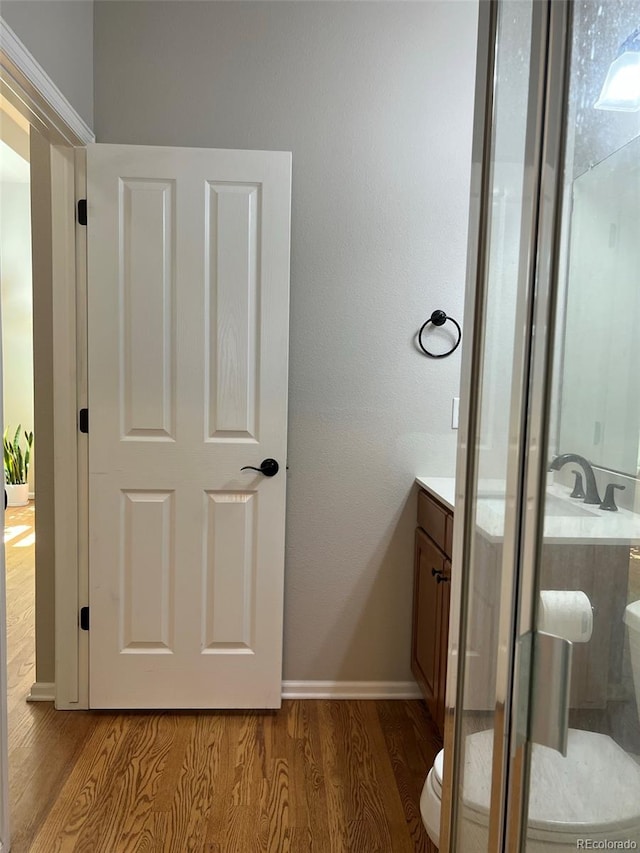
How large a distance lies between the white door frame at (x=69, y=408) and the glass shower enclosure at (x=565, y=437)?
2037mm

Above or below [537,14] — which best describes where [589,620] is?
A: below

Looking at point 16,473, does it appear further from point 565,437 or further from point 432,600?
point 565,437

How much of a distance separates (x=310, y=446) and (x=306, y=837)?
1.37 metres

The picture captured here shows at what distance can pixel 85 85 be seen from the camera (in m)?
2.40

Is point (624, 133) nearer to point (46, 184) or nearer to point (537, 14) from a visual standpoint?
point (537, 14)

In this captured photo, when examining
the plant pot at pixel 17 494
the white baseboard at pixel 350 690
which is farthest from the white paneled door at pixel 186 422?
the plant pot at pixel 17 494

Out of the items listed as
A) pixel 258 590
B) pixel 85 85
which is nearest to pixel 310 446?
pixel 258 590

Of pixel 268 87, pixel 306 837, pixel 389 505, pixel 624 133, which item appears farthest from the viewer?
pixel 389 505

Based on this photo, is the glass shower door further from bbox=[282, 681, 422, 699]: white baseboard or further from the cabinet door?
bbox=[282, 681, 422, 699]: white baseboard

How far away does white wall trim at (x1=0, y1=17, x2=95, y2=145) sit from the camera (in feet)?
5.47

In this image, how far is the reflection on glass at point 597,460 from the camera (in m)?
0.60

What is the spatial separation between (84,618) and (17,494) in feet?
13.5

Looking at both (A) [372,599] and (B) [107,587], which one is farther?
(A) [372,599]

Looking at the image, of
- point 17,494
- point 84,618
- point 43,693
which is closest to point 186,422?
point 84,618
